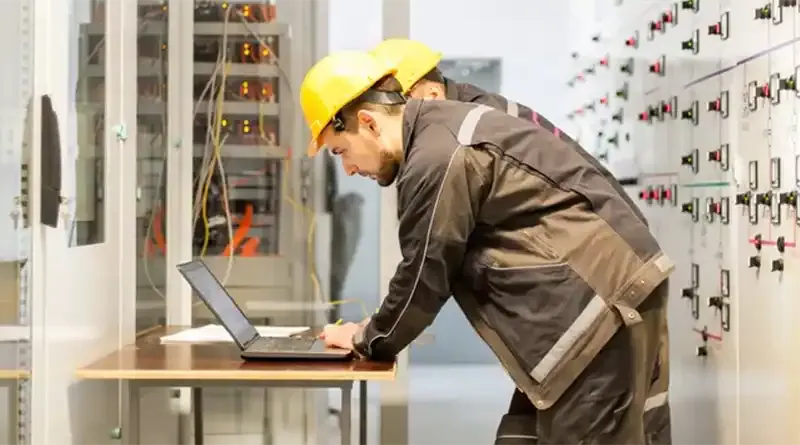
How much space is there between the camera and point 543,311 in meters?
1.78

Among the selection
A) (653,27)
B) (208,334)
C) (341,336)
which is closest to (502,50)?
(653,27)

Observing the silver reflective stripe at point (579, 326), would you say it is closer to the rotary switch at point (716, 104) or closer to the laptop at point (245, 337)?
the laptop at point (245, 337)

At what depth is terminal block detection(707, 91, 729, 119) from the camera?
292 centimetres

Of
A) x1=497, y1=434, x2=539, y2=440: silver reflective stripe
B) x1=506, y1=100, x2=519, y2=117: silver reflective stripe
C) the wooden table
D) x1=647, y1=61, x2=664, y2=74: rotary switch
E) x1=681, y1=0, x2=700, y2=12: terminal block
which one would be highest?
x1=681, y1=0, x2=700, y2=12: terminal block

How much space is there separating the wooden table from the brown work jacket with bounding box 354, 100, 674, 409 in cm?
28

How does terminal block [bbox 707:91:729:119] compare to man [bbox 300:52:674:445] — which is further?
terminal block [bbox 707:91:729:119]

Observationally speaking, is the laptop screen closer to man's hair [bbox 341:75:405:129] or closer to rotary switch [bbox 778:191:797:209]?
man's hair [bbox 341:75:405:129]

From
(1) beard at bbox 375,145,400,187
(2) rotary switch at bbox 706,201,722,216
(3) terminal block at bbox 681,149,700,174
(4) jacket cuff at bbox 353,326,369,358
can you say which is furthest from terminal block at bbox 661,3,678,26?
(4) jacket cuff at bbox 353,326,369,358

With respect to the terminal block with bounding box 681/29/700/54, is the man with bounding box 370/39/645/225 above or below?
below

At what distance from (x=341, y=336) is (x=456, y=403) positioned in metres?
1.71

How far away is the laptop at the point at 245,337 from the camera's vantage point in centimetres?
215

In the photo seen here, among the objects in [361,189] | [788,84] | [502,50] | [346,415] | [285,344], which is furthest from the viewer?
[502,50]

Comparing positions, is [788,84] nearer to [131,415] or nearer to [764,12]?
[764,12]

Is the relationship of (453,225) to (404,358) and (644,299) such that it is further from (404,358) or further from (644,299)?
(404,358)
